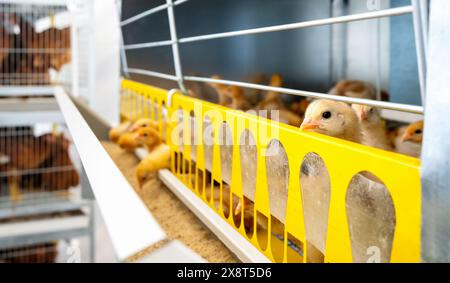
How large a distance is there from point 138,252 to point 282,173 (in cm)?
43

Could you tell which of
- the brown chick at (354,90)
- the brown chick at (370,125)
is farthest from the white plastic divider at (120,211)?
the brown chick at (354,90)

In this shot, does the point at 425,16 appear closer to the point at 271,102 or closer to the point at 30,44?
the point at 271,102

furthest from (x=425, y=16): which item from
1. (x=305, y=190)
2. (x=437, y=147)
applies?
(x=305, y=190)

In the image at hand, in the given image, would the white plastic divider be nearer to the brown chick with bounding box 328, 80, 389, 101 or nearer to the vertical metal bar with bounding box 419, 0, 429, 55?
the vertical metal bar with bounding box 419, 0, 429, 55

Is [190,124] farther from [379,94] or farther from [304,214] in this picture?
[379,94]

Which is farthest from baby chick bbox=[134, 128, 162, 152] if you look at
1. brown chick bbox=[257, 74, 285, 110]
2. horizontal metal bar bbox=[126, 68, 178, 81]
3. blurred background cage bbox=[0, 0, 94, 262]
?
blurred background cage bbox=[0, 0, 94, 262]

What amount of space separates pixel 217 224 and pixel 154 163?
50cm

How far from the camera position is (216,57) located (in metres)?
2.12

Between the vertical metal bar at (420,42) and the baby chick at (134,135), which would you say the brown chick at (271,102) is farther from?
the vertical metal bar at (420,42)

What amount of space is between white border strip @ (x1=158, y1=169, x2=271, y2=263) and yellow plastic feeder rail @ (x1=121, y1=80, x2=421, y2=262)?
14mm

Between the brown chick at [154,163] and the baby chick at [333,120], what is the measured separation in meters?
0.68

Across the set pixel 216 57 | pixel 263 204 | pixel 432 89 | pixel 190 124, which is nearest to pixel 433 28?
pixel 432 89

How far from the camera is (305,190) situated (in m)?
0.58
